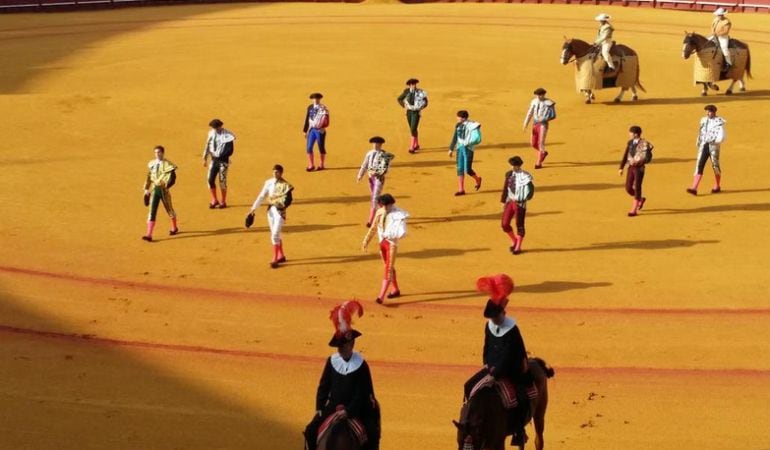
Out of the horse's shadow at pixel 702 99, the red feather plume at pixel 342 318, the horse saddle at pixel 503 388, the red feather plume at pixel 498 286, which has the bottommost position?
the horse saddle at pixel 503 388

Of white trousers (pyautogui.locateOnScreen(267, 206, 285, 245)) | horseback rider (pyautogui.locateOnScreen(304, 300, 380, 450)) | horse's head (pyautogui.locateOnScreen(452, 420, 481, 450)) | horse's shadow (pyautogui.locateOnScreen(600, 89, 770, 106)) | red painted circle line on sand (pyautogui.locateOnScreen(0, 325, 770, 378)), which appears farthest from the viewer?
horse's shadow (pyautogui.locateOnScreen(600, 89, 770, 106))

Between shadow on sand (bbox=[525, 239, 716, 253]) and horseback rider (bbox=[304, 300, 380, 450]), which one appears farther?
shadow on sand (bbox=[525, 239, 716, 253])

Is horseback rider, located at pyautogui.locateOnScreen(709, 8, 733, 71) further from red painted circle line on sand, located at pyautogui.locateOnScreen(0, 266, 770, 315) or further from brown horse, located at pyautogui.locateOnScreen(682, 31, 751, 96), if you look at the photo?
red painted circle line on sand, located at pyautogui.locateOnScreen(0, 266, 770, 315)

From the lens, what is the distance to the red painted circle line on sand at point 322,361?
1466cm

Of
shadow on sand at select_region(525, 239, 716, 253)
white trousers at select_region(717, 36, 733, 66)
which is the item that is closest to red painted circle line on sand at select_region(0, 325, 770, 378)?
shadow on sand at select_region(525, 239, 716, 253)

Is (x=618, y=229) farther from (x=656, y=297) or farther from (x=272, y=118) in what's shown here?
(x=272, y=118)

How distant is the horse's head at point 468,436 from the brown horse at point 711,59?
2093 centimetres

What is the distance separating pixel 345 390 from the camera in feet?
34.5

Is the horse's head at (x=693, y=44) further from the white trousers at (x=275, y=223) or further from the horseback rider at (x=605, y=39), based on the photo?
the white trousers at (x=275, y=223)

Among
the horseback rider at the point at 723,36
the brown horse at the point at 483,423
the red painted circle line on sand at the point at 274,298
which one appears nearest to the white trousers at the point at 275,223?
the red painted circle line on sand at the point at 274,298

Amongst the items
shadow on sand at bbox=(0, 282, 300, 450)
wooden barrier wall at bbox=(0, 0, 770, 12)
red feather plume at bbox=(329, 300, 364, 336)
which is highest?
wooden barrier wall at bbox=(0, 0, 770, 12)

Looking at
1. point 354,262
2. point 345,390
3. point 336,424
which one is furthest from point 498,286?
point 354,262

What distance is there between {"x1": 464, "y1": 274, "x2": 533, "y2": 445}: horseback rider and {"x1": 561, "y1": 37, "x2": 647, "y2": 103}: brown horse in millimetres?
19046

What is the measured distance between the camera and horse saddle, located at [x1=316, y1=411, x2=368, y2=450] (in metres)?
10.3
